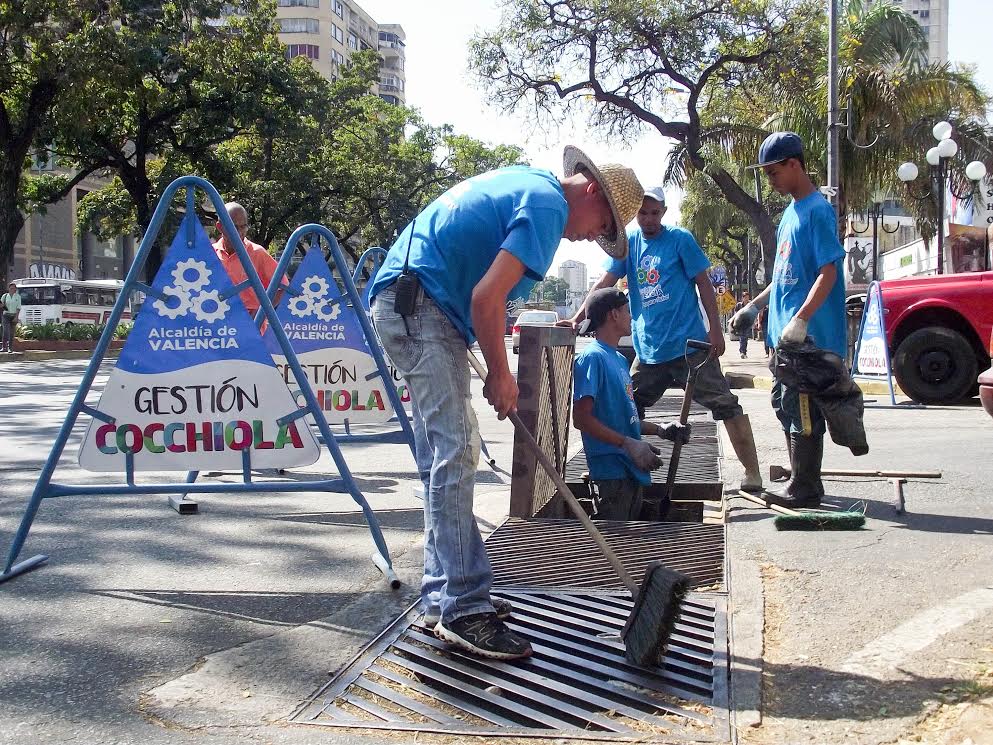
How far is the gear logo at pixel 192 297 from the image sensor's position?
417 centimetres

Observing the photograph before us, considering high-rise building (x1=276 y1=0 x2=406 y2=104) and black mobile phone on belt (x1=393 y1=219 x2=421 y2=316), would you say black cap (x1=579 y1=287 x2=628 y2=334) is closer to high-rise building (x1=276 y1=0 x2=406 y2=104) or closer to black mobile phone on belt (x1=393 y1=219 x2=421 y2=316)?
black mobile phone on belt (x1=393 y1=219 x2=421 y2=316)

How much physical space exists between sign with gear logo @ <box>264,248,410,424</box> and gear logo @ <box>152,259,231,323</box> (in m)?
1.68

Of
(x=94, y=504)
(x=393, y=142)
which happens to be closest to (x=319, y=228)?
(x=94, y=504)

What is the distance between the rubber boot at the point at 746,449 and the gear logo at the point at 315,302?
2339mm

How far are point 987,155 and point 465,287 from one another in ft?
75.8

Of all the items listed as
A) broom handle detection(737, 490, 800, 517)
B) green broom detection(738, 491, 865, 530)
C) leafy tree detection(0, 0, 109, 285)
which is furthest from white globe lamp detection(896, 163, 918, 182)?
green broom detection(738, 491, 865, 530)

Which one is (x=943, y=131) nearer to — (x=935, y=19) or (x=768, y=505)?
(x=768, y=505)

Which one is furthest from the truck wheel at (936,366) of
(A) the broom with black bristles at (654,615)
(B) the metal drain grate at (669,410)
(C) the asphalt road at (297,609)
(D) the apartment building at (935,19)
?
(D) the apartment building at (935,19)

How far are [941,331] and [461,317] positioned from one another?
30.4ft

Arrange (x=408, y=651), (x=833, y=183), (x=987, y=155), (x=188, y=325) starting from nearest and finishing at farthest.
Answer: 1. (x=408, y=651)
2. (x=188, y=325)
3. (x=833, y=183)
4. (x=987, y=155)

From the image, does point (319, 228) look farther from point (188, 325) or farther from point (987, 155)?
point (987, 155)

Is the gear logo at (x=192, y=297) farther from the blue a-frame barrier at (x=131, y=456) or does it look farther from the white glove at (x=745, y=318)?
the white glove at (x=745, y=318)

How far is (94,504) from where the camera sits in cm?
552

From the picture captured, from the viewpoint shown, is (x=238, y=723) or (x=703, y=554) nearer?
(x=238, y=723)
